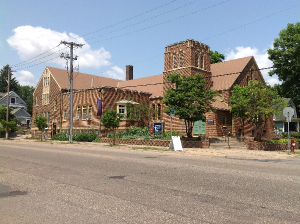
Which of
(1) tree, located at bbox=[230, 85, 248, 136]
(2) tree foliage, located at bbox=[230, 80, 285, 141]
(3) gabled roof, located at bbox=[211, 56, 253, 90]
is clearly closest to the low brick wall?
(1) tree, located at bbox=[230, 85, 248, 136]

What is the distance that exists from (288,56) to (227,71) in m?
10.1

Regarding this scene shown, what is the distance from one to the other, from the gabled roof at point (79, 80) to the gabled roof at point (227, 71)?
21.0 m

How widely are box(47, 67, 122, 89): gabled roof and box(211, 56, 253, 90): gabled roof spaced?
21.0 m

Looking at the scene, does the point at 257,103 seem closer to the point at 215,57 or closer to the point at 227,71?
the point at 227,71

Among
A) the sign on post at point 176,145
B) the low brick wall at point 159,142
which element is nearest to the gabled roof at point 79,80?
the low brick wall at point 159,142

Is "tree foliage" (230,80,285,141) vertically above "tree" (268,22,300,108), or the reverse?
"tree" (268,22,300,108)

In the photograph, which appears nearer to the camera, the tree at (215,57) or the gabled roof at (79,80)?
the gabled roof at (79,80)

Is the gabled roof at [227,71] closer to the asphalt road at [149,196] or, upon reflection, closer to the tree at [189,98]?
the tree at [189,98]

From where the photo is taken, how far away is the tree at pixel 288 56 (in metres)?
40.3

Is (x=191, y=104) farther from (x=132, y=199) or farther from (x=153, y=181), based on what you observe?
(x=132, y=199)

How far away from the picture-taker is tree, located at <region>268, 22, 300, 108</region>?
4034 centimetres

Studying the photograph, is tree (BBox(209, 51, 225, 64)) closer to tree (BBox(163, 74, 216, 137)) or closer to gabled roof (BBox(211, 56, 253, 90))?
gabled roof (BBox(211, 56, 253, 90))

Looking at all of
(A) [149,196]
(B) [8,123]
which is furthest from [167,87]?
(A) [149,196]

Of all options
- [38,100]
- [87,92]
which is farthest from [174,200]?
[38,100]
